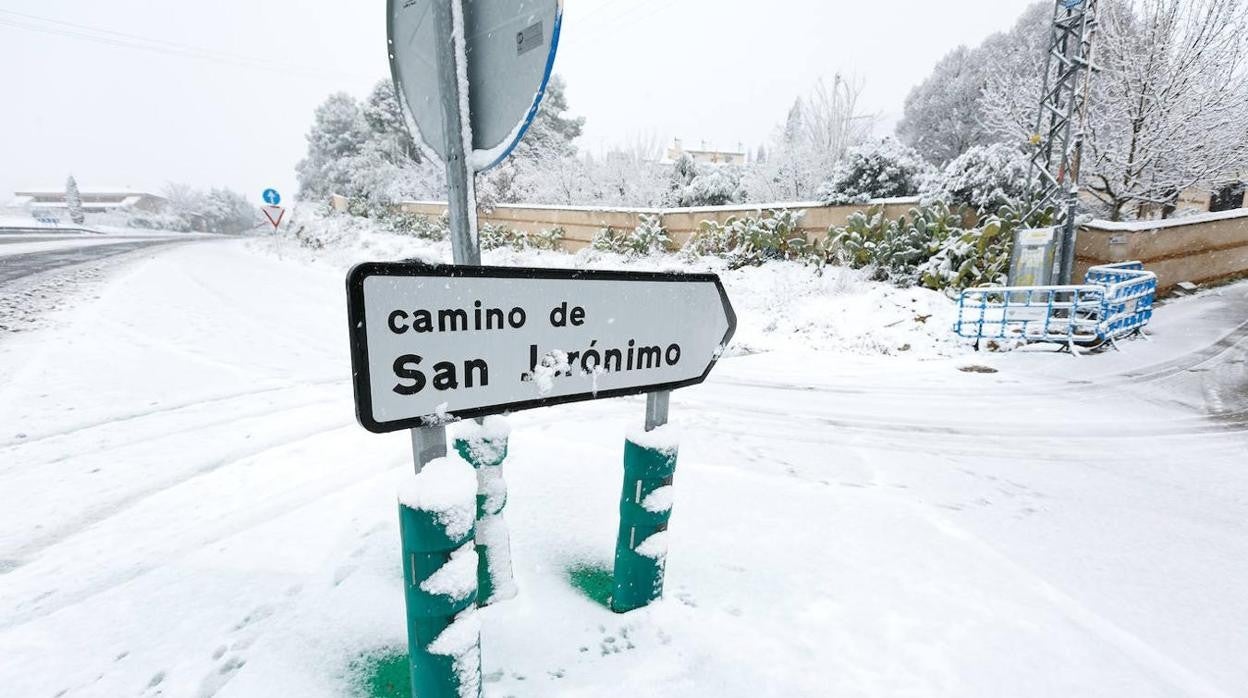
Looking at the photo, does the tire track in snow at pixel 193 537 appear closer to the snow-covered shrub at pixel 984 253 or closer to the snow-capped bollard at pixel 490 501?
the snow-capped bollard at pixel 490 501

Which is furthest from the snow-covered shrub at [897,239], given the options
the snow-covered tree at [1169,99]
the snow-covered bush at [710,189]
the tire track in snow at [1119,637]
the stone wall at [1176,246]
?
the tire track in snow at [1119,637]

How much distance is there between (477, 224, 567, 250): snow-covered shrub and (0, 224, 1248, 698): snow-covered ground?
1147cm

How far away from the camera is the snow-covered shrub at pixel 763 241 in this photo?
1167cm

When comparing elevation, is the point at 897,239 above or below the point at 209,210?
below

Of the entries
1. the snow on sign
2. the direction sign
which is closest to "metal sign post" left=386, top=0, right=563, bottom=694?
the direction sign

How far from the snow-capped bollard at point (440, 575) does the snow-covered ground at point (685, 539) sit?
360 millimetres

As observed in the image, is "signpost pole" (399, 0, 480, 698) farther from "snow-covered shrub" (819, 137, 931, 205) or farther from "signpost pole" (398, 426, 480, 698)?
"snow-covered shrub" (819, 137, 931, 205)

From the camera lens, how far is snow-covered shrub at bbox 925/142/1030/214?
9547 mm

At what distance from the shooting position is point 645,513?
189cm

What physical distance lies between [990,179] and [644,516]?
35.6 ft

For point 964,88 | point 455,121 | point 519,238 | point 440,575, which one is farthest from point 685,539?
point 964,88

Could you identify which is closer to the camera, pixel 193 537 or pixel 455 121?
pixel 455 121

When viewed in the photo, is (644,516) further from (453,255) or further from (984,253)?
(984,253)

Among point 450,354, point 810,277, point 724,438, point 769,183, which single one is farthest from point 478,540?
point 769,183
